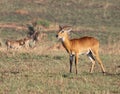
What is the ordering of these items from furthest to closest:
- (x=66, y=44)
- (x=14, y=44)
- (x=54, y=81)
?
(x=14, y=44) < (x=66, y=44) < (x=54, y=81)

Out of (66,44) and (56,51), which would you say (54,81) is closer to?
(66,44)

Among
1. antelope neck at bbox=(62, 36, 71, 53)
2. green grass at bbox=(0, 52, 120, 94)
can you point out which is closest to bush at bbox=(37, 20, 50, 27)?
green grass at bbox=(0, 52, 120, 94)

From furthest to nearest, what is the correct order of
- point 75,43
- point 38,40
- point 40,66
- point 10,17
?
point 10,17 < point 38,40 < point 40,66 < point 75,43

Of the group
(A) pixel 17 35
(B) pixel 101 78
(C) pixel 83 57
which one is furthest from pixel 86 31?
(B) pixel 101 78

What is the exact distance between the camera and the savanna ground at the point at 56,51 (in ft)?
43.3

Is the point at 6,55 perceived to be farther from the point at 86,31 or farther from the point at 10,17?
the point at 10,17

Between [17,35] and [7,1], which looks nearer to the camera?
[17,35]

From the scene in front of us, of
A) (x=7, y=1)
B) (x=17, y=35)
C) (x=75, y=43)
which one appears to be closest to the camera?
(x=75, y=43)

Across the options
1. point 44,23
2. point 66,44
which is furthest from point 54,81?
point 44,23

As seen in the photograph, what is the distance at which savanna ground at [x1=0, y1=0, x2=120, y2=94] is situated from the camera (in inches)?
520

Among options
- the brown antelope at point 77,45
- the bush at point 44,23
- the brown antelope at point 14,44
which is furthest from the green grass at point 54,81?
the bush at point 44,23

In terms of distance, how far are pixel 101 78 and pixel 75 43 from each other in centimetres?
267

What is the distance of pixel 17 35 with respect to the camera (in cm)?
3459

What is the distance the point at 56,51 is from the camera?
24438mm
